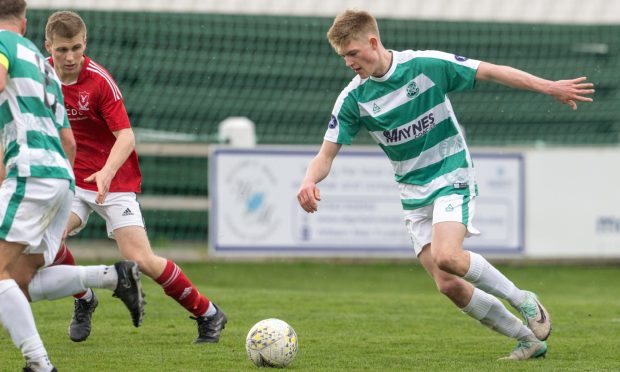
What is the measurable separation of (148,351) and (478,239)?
6.85 m

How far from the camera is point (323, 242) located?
41.8ft

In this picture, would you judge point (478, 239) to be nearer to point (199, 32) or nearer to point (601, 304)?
point (601, 304)

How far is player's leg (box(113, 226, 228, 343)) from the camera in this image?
6.80 meters

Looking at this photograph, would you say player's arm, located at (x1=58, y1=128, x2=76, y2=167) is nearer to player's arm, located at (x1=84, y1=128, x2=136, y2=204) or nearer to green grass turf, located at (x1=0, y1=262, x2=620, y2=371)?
player's arm, located at (x1=84, y1=128, x2=136, y2=204)

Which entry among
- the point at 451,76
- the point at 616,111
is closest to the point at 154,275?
the point at 451,76

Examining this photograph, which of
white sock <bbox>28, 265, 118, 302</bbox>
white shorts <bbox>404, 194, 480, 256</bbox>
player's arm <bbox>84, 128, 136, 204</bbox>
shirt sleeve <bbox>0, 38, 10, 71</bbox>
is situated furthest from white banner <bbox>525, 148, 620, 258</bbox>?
shirt sleeve <bbox>0, 38, 10, 71</bbox>

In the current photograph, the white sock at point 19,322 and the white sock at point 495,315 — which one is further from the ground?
the white sock at point 19,322

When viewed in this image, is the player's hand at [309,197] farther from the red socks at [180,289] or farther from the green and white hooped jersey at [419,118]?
the red socks at [180,289]

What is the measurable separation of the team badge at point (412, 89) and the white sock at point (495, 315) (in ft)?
3.63

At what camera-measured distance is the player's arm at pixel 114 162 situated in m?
6.01

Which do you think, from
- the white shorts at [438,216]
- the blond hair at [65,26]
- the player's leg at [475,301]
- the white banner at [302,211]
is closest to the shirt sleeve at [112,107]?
the blond hair at [65,26]

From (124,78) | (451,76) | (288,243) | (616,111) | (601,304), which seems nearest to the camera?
(451,76)

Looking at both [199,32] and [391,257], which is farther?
[199,32]

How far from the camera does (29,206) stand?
527cm
